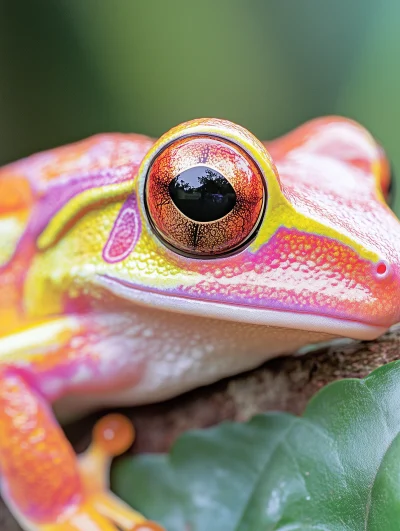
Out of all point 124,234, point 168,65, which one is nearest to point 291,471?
point 124,234

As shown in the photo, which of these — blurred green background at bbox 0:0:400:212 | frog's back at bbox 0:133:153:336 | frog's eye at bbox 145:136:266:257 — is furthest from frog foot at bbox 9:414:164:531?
blurred green background at bbox 0:0:400:212

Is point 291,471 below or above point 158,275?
below

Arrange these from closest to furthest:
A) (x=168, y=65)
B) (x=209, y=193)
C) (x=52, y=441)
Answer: (x=209, y=193), (x=52, y=441), (x=168, y=65)

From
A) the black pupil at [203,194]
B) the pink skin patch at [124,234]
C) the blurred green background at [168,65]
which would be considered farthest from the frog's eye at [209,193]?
the blurred green background at [168,65]

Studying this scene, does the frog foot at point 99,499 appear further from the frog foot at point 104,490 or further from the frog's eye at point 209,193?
the frog's eye at point 209,193

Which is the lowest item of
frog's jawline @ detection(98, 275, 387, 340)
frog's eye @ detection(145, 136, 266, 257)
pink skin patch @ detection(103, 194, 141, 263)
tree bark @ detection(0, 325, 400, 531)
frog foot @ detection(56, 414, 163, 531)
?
frog foot @ detection(56, 414, 163, 531)

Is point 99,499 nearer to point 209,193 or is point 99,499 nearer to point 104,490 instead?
point 104,490

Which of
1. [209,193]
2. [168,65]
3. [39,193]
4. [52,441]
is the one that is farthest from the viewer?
[168,65]

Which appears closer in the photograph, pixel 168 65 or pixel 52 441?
pixel 52 441

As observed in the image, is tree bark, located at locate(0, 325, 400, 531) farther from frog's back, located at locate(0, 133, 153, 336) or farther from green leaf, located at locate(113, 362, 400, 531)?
frog's back, located at locate(0, 133, 153, 336)
